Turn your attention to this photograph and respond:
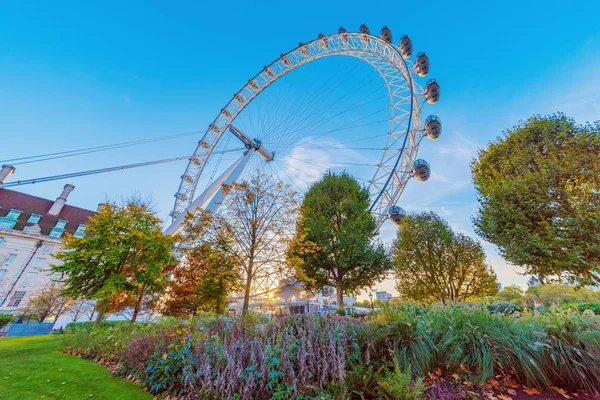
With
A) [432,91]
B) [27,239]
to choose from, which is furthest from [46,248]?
[432,91]

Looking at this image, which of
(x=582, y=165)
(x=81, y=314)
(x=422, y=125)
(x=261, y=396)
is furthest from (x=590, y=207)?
(x=81, y=314)

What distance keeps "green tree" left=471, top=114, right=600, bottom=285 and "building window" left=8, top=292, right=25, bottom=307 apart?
42377mm

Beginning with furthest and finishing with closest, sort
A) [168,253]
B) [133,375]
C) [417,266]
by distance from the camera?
[417,266] < [168,253] < [133,375]

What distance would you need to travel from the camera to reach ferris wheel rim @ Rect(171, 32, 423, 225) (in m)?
16.7

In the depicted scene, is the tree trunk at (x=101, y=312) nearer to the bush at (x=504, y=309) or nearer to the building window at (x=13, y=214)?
the bush at (x=504, y=309)

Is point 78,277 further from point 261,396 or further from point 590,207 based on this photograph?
point 590,207

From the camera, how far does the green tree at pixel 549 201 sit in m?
8.84

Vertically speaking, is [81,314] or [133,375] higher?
[81,314]

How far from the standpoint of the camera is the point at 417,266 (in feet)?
59.5

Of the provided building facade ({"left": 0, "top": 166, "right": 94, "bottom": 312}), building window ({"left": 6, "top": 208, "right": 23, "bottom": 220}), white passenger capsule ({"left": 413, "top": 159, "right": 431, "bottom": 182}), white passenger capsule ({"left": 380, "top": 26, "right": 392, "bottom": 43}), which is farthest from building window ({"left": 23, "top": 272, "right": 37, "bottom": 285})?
white passenger capsule ({"left": 380, "top": 26, "right": 392, "bottom": 43})

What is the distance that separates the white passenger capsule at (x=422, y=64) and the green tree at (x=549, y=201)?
7518 millimetres

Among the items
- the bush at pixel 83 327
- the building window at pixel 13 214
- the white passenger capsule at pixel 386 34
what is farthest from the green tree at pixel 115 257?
the building window at pixel 13 214

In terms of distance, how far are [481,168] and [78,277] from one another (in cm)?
2071

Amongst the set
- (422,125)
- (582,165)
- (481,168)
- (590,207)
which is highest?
(422,125)
